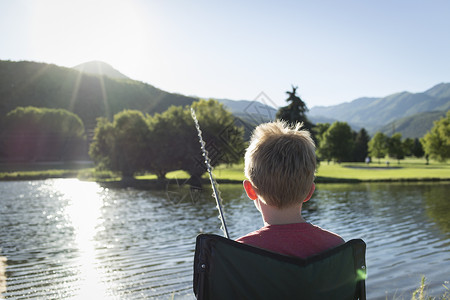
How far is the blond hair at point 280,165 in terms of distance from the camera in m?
2.17

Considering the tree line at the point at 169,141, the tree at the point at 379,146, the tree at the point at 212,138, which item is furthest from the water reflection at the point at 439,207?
the tree at the point at 379,146

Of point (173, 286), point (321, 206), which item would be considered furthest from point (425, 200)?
point (173, 286)

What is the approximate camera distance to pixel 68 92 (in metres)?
165

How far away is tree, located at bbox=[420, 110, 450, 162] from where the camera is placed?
210ft

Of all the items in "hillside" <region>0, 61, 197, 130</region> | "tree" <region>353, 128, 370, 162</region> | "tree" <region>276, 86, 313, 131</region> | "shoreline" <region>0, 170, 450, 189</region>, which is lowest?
"shoreline" <region>0, 170, 450, 189</region>

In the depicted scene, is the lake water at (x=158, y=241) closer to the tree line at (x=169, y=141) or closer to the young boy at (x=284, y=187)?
the young boy at (x=284, y=187)

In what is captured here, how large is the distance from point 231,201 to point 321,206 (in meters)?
7.13

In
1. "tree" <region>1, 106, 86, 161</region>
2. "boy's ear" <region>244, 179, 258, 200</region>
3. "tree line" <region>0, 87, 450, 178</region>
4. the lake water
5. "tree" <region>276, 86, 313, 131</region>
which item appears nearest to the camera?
"boy's ear" <region>244, 179, 258, 200</region>

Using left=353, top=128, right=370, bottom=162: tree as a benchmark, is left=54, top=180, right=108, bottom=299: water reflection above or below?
below

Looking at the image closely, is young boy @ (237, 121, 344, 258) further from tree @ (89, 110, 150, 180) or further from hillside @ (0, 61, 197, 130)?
hillside @ (0, 61, 197, 130)

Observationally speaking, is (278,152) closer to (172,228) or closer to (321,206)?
(172,228)

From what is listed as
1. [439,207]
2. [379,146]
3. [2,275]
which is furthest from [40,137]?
[2,275]

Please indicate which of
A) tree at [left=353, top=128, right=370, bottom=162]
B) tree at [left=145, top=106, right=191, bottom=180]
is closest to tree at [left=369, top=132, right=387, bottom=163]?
tree at [left=353, top=128, right=370, bottom=162]

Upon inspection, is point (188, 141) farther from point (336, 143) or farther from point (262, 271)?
point (262, 271)
